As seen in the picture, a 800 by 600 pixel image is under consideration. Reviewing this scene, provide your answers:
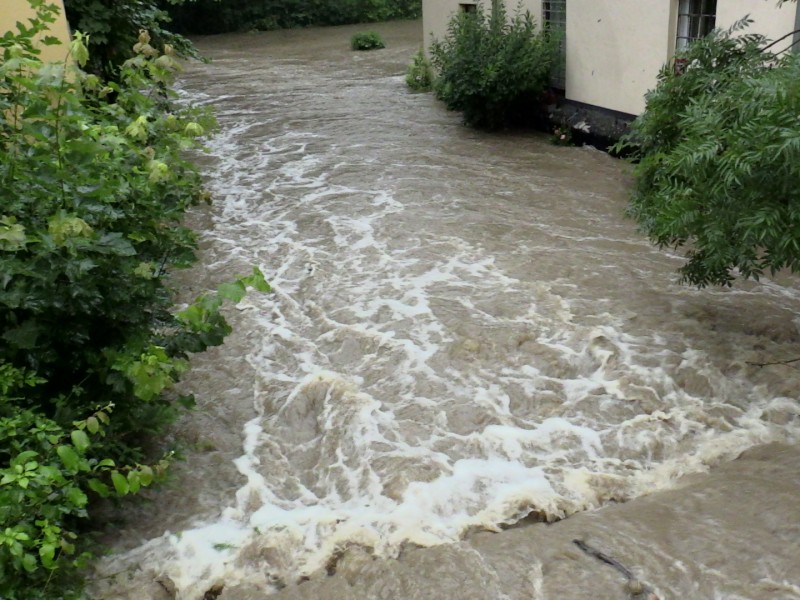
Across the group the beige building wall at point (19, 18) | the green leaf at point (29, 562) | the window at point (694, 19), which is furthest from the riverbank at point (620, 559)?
the window at point (694, 19)

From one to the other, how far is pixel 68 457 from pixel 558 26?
1174 cm

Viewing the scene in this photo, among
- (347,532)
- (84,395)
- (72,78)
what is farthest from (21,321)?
(347,532)

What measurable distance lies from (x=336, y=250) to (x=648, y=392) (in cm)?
399

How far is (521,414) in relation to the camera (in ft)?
17.8

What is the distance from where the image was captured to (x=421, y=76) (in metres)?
17.7

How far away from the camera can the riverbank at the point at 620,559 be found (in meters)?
3.74

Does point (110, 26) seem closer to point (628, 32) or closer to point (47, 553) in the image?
point (628, 32)

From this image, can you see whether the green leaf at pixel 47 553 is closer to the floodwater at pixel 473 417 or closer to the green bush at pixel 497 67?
the floodwater at pixel 473 417

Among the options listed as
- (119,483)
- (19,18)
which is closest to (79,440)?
(119,483)

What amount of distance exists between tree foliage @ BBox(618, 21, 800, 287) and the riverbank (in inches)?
57.9

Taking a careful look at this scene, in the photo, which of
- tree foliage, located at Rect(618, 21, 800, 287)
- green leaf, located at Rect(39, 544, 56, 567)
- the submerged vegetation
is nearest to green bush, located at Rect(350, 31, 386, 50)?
tree foliage, located at Rect(618, 21, 800, 287)

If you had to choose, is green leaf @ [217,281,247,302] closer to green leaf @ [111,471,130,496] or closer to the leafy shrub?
green leaf @ [111,471,130,496]

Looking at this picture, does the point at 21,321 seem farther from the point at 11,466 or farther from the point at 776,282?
the point at 776,282

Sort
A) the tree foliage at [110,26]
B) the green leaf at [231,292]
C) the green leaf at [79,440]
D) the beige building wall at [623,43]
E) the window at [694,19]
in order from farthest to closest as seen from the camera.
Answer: the window at [694,19], the beige building wall at [623,43], the tree foliage at [110,26], the green leaf at [231,292], the green leaf at [79,440]
